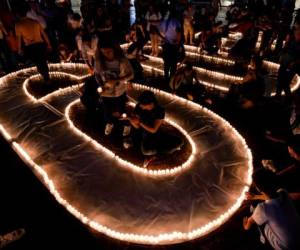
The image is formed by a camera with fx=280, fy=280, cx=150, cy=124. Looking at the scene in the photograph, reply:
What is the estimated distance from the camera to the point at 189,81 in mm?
6836

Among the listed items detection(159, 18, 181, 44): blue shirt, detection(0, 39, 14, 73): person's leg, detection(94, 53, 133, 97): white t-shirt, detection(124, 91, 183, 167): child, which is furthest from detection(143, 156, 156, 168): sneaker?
detection(0, 39, 14, 73): person's leg

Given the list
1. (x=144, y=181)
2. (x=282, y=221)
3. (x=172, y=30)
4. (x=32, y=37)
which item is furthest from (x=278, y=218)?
(x=32, y=37)

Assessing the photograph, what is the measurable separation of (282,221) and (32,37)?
6.47m

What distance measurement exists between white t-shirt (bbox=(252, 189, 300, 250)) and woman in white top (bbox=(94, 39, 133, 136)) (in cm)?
326

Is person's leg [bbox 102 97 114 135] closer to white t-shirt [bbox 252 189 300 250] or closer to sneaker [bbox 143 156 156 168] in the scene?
sneaker [bbox 143 156 156 168]

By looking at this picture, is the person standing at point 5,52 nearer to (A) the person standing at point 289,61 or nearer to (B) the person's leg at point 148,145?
(B) the person's leg at point 148,145

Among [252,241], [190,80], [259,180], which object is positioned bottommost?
[252,241]

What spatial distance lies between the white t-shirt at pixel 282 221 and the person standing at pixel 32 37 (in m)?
6.23

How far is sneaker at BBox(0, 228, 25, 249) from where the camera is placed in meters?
3.66

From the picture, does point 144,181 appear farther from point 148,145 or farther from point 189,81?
point 189,81

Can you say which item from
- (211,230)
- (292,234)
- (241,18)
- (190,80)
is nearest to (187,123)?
(190,80)

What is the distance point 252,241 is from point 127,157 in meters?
2.50

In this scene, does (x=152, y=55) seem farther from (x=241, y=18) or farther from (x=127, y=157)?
(x=127, y=157)

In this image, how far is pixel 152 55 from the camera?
10.5 m
